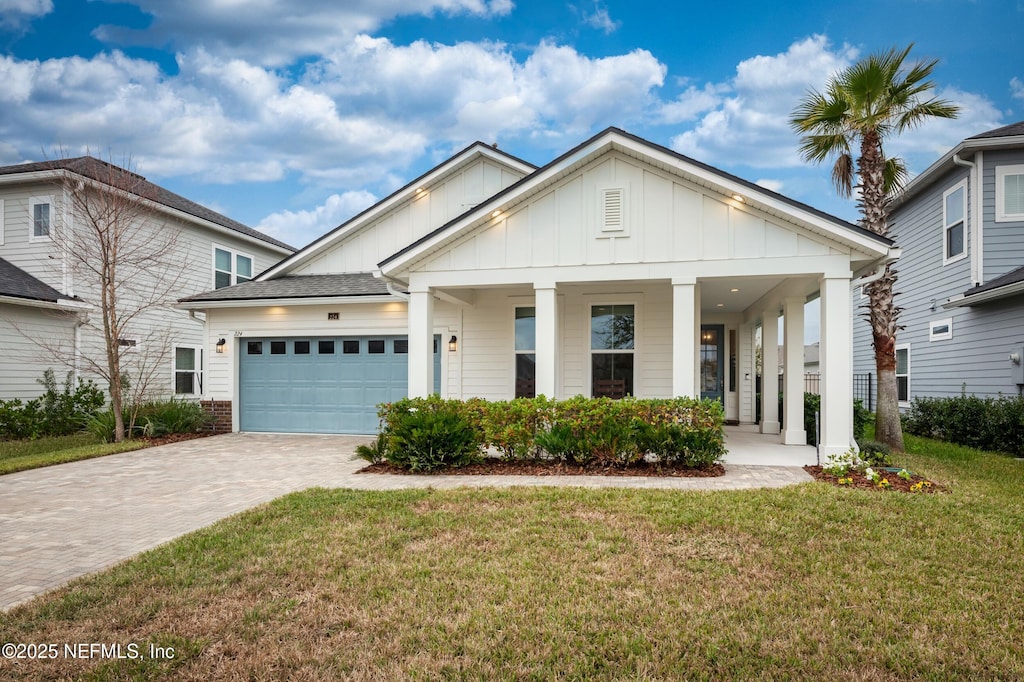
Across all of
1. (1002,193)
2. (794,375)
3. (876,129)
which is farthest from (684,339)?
(1002,193)

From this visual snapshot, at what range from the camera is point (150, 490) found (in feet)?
25.2

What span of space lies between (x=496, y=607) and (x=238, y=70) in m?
18.7

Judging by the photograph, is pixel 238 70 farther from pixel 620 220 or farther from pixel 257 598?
pixel 257 598

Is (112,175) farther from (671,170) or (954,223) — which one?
(954,223)

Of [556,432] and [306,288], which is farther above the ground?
[306,288]

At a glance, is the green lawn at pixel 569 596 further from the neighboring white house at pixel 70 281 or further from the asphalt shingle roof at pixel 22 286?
the asphalt shingle roof at pixel 22 286

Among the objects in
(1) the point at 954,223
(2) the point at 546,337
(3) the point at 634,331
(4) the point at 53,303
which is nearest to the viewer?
(2) the point at 546,337

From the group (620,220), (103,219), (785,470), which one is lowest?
(785,470)

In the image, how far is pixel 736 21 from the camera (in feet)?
56.5

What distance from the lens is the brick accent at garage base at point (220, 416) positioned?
1366 cm

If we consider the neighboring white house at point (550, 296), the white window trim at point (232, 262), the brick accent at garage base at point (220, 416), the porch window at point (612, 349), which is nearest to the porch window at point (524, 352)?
the neighboring white house at point (550, 296)

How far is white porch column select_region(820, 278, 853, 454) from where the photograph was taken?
8.52m

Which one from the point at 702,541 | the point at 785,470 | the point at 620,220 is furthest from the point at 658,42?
the point at 702,541

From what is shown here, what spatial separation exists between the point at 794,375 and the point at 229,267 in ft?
55.0
